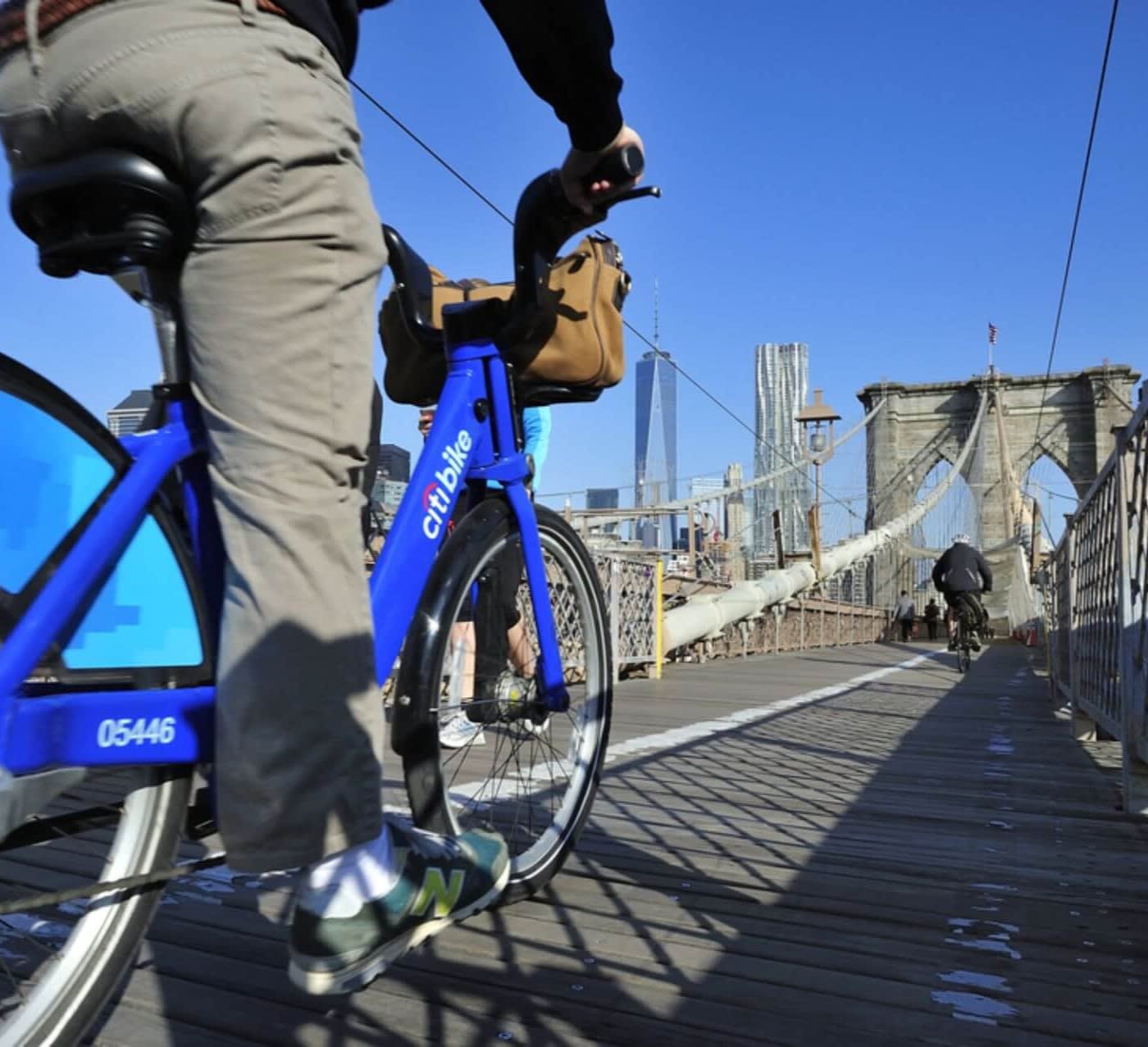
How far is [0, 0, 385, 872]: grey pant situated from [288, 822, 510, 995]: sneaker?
0.07m

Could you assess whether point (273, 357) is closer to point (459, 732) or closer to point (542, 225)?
point (542, 225)

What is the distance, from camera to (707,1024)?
901mm

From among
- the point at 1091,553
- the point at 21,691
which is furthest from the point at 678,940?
the point at 1091,553

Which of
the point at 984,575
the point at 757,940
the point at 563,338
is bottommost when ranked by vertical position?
the point at 757,940

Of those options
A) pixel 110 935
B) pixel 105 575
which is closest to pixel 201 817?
pixel 110 935

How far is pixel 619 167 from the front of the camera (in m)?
1.05

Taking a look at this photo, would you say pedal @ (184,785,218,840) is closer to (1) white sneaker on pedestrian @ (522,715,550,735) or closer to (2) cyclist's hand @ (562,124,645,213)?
(1) white sneaker on pedestrian @ (522,715,550,735)

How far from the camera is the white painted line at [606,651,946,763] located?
2.71 m

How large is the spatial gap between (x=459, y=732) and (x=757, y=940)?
1.70 feet

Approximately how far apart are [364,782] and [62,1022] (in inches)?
10.1

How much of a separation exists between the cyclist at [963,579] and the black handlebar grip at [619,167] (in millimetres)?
8147

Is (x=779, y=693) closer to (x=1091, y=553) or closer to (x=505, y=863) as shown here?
(x=1091, y=553)

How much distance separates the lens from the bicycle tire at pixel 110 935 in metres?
0.69

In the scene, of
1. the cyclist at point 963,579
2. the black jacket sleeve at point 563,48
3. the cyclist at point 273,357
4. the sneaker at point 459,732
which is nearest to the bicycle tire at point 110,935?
the cyclist at point 273,357
